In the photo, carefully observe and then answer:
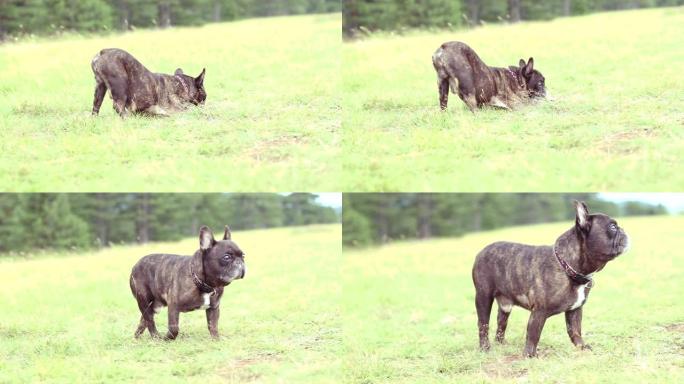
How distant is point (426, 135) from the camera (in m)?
19.3

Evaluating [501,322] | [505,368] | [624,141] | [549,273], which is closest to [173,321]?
[501,322]

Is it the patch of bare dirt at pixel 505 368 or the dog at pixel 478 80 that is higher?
the dog at pixel 478 80

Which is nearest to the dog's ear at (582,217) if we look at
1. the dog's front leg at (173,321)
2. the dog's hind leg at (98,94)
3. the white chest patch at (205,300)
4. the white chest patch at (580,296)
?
the white chest patch at (580,296)

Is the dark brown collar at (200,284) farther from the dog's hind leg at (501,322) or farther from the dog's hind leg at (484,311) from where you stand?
the dog's hind leg at (501,322)

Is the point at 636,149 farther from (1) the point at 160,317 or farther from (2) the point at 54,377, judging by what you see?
(2) the point at 54,377

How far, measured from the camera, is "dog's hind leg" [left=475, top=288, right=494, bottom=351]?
50.6ft

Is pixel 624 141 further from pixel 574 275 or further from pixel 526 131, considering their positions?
pixel 574 275

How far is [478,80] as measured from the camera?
771 inches

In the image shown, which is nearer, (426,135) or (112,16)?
(426,135)

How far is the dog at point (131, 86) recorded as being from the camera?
63.3 feet

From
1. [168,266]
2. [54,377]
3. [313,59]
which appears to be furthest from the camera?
[313,59]

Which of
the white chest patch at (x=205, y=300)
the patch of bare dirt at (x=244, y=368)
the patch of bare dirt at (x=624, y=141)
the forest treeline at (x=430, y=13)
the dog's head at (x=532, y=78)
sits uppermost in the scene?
the forest treeline at (x=430, y=13)

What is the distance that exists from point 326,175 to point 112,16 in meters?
33.8

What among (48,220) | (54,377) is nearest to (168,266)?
(54,377)
